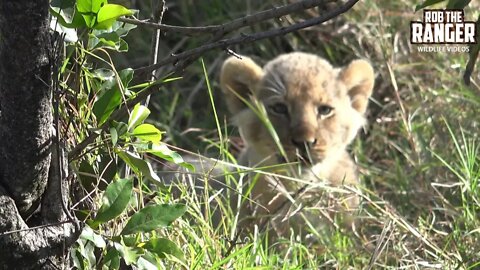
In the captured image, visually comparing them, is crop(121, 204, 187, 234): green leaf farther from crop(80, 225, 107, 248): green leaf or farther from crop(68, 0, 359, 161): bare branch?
crop(68, 0, 359, 161): bare branch

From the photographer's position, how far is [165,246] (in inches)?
88.4

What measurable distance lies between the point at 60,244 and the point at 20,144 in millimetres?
240

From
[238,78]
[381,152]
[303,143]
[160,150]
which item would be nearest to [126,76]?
[160,150]

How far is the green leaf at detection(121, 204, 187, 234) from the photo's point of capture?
2189 mm

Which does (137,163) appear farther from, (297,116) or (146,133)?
(297,116)

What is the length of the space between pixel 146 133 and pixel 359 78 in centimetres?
278

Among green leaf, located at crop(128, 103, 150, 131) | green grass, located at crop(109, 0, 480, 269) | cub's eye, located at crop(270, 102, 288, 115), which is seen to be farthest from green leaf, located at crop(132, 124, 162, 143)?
cub's eye, located at crop(270, 102, 288, 115)

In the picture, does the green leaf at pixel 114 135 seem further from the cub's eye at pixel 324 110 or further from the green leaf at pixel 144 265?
the cub's eye at pixel 324 110

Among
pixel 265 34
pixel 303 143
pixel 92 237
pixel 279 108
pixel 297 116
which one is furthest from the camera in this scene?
pixel 279 108

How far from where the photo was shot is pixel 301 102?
14.6 ft

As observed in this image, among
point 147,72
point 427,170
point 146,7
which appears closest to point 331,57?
point 146,7

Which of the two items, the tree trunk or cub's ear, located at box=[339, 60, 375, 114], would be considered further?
cub's ear, located at box=[339, 60, 375, 114]

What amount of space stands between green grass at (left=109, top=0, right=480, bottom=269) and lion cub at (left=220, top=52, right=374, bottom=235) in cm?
17

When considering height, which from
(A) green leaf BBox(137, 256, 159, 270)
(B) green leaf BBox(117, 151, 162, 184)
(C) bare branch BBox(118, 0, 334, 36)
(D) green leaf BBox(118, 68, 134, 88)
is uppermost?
(C) bare branch BBox(118, 0, 334, 36)
